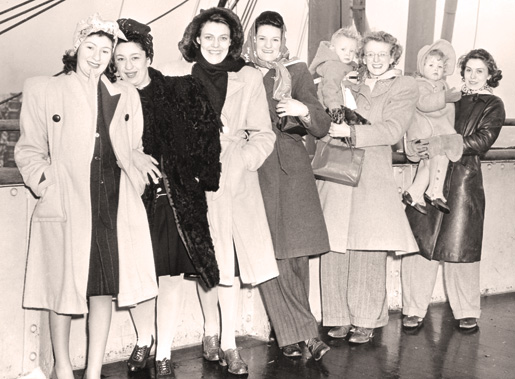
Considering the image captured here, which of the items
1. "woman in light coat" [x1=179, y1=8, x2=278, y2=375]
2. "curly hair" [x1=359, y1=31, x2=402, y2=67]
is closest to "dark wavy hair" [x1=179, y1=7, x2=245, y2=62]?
"woman in light coat" [x1=179, y1=8, x2=278, y2=375]

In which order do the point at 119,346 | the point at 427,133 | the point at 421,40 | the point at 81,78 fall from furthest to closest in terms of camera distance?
the point at 421,40 < the point at 427,133 < the point at 119,346 < the point at 81,78

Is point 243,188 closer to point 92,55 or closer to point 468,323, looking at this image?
point 92,55

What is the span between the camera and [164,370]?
4.32m

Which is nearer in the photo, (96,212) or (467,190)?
(96,212)

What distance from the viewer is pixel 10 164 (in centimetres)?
522

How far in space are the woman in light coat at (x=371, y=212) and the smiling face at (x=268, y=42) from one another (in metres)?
0.64

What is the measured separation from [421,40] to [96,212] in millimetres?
4060

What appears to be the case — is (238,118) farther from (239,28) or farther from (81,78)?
(81,78)

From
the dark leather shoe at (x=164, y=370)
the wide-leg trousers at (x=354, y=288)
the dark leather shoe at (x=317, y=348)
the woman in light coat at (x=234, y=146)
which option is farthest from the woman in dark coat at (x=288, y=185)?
the dark leather shoe at (x=164, y=370)

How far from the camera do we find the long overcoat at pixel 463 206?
5.41m

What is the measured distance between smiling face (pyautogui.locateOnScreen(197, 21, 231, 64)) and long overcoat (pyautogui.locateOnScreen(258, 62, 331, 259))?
0.35 meters

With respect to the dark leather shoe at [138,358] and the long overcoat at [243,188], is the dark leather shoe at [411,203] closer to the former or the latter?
the long overcoat at [243,188]

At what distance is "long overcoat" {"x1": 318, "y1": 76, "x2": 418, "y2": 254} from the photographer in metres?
4.91

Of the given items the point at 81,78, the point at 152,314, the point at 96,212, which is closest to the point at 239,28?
the point at 81,78
